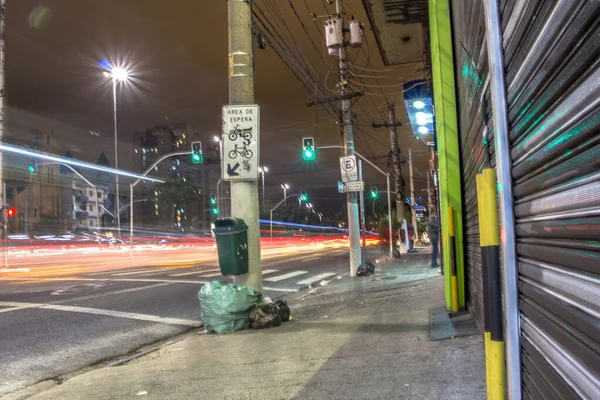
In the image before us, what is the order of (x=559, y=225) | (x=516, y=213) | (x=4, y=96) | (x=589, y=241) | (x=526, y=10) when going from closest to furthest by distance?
(x=589, y=241)
(x=559, y=225)
(x=526, y=10)
(x=516, y=213)
(x=4, y=96)

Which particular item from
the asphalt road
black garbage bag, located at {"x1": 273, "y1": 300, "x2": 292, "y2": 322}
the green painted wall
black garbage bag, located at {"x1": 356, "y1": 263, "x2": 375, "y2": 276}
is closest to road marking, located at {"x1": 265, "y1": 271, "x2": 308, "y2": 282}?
the asphalt road

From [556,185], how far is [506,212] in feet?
0.72

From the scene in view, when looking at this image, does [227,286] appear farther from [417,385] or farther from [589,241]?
[589,241]

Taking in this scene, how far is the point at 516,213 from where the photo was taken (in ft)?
7.22

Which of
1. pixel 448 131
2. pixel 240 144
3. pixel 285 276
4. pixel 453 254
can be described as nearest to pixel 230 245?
pixel 240 144

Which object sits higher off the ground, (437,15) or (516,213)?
(437,15)

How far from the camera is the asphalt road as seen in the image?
5.96 meters

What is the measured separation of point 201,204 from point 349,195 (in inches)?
3253

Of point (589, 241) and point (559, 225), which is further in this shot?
point (559, 225)

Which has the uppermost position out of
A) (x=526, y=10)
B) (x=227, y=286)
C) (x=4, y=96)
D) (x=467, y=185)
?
(x=4, y=96)

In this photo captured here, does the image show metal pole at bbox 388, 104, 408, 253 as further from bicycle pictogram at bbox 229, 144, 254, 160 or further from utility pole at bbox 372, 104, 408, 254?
bicycle pictogram at bbox 229, 144, 254, 160

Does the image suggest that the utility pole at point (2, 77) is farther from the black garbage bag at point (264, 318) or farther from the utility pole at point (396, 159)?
the black garbage bag at point (264, 318)

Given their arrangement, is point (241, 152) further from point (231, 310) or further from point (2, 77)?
point (2, 77)

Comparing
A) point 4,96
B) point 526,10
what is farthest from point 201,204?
point 526,10
